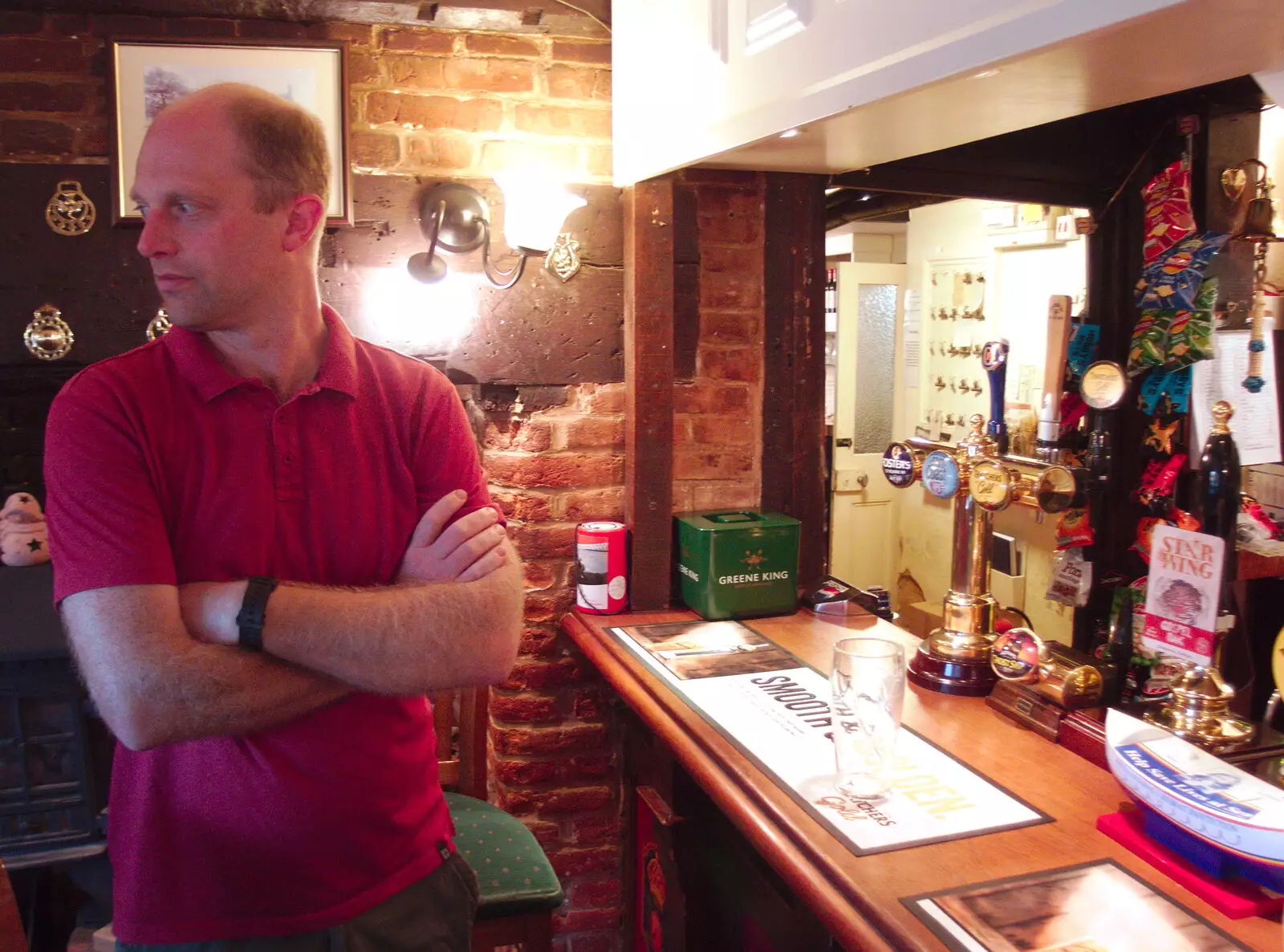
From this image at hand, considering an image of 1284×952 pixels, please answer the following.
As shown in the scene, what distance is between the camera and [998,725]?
152cm

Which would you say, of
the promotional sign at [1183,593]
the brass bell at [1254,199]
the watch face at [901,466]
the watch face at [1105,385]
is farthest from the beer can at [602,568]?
the brass bell at [1254,199]

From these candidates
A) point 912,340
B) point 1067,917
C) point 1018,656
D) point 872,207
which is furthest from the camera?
point 912,340

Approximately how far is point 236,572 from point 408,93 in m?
1.20

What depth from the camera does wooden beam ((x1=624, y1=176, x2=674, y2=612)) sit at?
210 cm

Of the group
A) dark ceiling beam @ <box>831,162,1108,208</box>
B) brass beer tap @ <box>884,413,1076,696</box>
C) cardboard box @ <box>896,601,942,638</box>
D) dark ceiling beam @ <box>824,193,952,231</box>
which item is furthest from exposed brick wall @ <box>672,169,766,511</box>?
cardboard box @ <box>896,601,942,638</box>

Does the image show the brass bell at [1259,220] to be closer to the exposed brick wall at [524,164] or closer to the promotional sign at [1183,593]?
the promotional sign at [1183,593]

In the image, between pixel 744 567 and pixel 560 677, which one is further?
pixel 560 677

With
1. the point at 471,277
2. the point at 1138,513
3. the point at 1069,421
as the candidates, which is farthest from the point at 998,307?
the point at 471,277

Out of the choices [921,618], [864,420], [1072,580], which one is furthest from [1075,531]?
[864,420]

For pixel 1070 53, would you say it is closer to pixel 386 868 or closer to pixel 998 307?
pixel 386 868

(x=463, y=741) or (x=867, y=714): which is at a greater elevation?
(x=867, y=714)

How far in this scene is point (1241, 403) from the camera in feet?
4.77

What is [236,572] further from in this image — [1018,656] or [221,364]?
[1018,656]

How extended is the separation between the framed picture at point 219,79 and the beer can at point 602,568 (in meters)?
0.83
